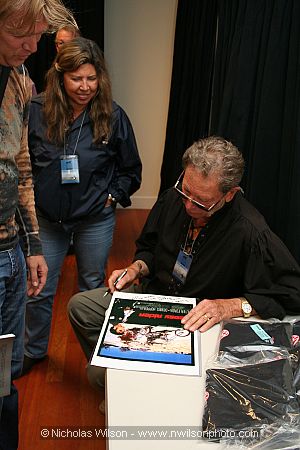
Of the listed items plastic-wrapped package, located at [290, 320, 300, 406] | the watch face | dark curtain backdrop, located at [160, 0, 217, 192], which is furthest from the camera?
dark curtain backdrop, located at [160, 0, 217, 192]

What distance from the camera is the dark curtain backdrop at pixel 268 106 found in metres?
1.89

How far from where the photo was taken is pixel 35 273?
4.75 feet

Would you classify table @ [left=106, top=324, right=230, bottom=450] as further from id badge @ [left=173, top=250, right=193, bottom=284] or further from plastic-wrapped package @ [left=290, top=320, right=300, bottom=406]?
id badge @ [left=173, top=250, right=193, bottom=284]

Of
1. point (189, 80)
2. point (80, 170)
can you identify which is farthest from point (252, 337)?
point (189, 80)

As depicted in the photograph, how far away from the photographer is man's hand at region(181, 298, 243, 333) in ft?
4.26

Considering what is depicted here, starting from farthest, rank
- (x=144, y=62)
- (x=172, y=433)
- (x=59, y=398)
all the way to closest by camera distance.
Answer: (x=144, y=62) < (x=59, y=398) < (x=172, y=433)

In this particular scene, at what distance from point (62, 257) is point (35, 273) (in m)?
0.68

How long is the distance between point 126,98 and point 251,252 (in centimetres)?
329

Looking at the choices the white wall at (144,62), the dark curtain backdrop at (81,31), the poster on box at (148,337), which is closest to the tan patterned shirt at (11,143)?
the poster on box at (148,337)

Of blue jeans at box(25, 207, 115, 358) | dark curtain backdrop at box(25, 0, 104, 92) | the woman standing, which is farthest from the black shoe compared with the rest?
dark curtain backdrop at box(25, 0, 104, 92)

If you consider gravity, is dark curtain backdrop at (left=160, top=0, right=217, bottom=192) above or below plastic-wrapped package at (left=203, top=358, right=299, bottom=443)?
above

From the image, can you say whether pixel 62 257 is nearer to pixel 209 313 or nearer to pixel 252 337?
pixel 209 313

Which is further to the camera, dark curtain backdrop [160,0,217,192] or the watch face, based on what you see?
dark curtain backdrop [160,0,217,192]

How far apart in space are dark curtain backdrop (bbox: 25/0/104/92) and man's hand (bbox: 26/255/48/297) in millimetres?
2806
